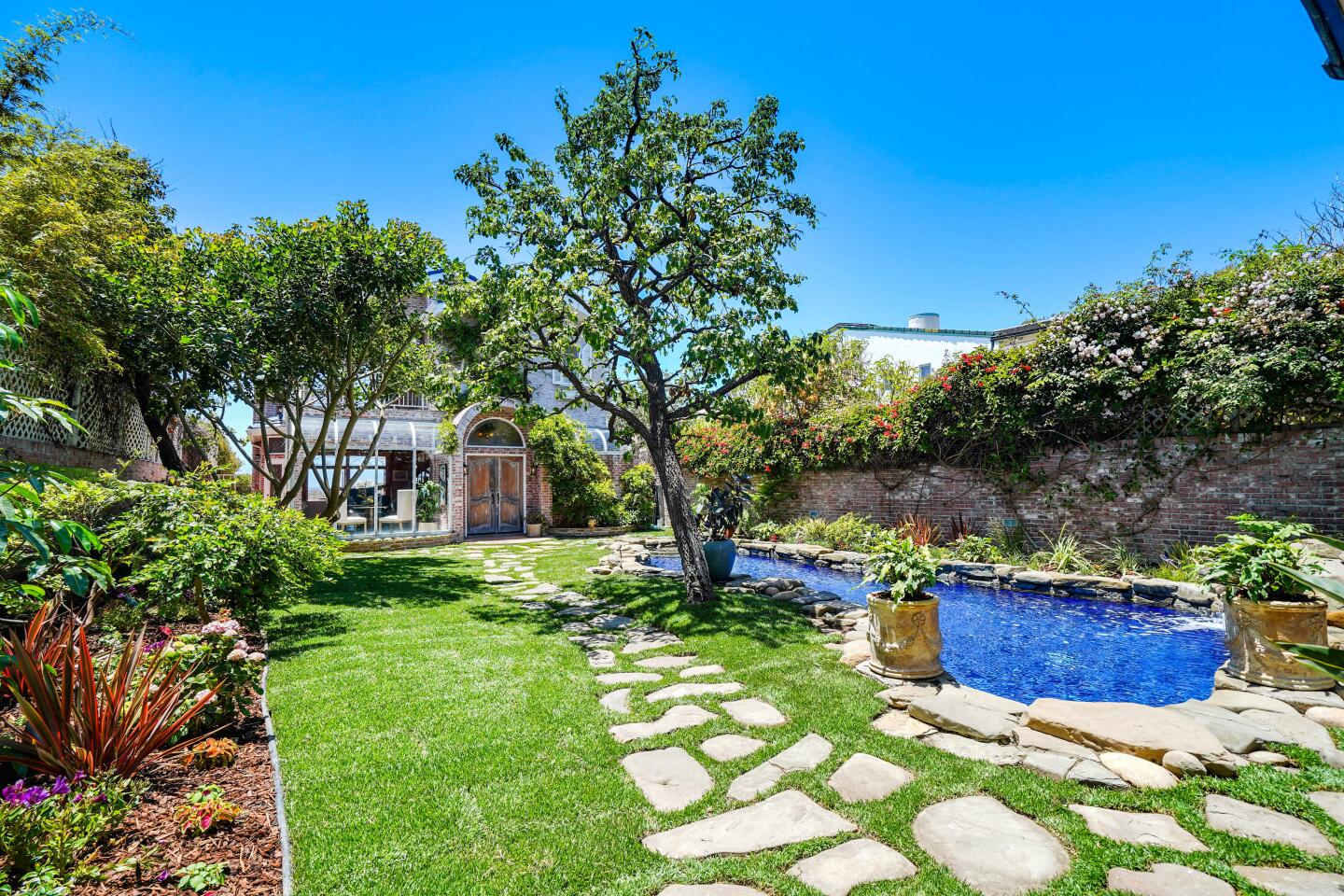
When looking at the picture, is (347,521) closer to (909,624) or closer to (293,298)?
(293,298)

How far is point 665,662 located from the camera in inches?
208

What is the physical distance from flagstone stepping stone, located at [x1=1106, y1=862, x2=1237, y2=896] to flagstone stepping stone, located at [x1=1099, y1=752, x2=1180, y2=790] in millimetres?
742

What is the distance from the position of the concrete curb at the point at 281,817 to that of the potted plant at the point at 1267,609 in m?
5.83

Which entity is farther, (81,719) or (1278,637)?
(1278,637)

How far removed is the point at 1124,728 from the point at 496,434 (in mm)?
17915

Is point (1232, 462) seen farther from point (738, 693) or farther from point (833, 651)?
point (738, 693)

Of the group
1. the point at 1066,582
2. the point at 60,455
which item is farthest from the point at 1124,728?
the point at 60,455

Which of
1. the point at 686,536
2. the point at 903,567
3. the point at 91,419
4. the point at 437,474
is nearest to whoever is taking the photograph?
the point at 903,567

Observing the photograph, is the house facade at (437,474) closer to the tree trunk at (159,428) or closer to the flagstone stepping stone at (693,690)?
the tree trunk at (159,428)

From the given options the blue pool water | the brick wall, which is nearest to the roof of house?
the brick wall

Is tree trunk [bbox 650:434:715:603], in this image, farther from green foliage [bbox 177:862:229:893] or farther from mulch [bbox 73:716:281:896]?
green foliage [bbox 177:862:229:893]

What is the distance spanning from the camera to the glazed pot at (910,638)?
4.50 meters

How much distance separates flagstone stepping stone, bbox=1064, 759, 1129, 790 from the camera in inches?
114

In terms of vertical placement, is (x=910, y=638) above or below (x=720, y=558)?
below
